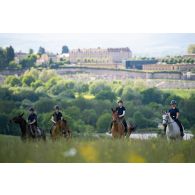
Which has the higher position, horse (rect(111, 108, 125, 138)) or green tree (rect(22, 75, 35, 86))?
green tree (rect(22, 75, 35, 86))

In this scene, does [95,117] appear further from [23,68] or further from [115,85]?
[23,68]

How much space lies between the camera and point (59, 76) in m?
15.5

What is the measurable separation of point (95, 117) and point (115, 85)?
1131 mm

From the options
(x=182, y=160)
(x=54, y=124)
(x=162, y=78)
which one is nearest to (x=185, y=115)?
(x=162, y=78)

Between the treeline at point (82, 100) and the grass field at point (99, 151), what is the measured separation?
2080 millimetres

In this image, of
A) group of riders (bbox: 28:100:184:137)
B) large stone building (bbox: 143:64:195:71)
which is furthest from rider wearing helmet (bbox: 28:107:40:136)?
large stone building (bbox: 143:64:195:71)

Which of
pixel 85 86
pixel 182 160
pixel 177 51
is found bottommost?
pixel 182 160

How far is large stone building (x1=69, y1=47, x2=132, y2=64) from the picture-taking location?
15.4m

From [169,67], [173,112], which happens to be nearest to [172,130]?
[173,112]

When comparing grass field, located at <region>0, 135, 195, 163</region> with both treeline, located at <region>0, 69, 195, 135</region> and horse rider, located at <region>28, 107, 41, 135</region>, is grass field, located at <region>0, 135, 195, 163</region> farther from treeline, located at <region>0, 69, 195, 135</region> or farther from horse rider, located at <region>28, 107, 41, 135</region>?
treeline, located at <region>0, 69, 195, 135</region>

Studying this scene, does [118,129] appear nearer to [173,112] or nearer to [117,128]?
[117,128]

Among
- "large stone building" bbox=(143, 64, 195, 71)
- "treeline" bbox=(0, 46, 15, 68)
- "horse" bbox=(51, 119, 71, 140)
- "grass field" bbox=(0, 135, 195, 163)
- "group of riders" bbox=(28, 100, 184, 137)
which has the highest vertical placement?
"treeline" bbox=(0, 46, 15, 68)

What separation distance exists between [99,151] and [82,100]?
3293 mm

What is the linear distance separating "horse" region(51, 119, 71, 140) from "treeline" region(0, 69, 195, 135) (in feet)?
3.72
